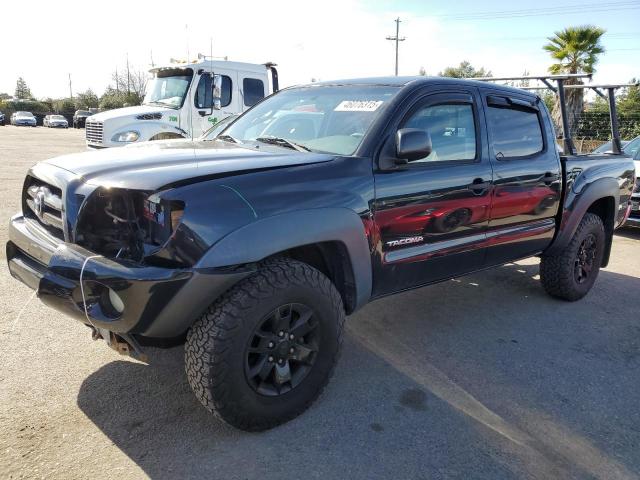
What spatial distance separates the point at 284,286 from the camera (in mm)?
2537

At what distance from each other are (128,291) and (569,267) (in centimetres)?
386

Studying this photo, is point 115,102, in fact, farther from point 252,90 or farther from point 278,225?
point 278,225

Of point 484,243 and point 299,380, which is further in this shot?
point 484,243

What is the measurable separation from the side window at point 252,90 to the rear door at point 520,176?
7.41 m

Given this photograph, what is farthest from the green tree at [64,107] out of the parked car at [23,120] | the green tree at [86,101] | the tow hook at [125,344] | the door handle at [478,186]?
the tow hook at [125,344]

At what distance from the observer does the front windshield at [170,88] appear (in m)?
10.3

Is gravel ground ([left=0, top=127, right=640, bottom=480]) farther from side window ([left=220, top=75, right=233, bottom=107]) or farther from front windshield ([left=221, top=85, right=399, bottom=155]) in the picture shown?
side window ([left=220, top=75, right=233, bottom=107])

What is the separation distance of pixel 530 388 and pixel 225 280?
2.07 metres

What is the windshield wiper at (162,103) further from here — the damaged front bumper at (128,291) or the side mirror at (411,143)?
the damaged front bumper at (128,291)

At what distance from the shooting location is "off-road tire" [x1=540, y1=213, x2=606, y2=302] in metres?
4.67

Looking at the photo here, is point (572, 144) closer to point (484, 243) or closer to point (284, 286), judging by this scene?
point (484, 243)

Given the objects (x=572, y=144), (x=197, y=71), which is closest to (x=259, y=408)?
(x=572, y=144)

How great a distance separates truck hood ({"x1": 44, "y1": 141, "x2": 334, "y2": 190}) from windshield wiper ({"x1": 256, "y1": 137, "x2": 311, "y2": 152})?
11 centimetres

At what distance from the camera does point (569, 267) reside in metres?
4.66
